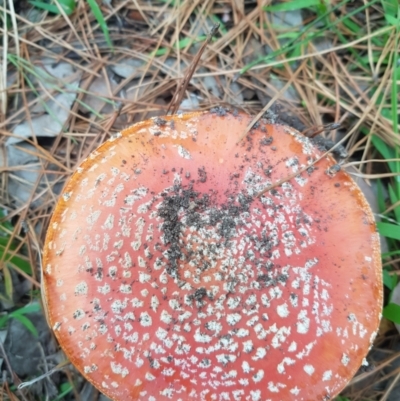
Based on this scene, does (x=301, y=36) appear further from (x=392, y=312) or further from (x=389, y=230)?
(x=392, y=312)

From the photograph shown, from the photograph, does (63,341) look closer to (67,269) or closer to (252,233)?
(67,269)

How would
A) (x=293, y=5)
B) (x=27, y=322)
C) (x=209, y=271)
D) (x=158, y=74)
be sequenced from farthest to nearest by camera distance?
(x=158, y=74) < (x=293, y=5) < (x=27, y=322) < (x=209, y=271)

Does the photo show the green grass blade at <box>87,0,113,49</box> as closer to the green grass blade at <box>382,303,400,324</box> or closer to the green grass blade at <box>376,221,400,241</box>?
the green grass blade at <box>376,221,400,241</box>

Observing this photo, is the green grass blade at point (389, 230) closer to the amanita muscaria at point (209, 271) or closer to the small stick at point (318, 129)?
the amanita muscaria at point (209, 271)

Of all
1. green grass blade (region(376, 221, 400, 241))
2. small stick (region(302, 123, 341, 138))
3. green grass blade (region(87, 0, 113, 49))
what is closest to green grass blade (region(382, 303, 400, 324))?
green grass blade (region(376, 221, 400, 241))

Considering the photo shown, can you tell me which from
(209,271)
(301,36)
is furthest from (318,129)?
(209,271)

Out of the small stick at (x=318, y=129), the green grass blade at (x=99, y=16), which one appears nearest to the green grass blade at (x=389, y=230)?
the small stick at (x=318, y=129)

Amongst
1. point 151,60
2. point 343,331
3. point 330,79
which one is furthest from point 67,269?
point 330,79
